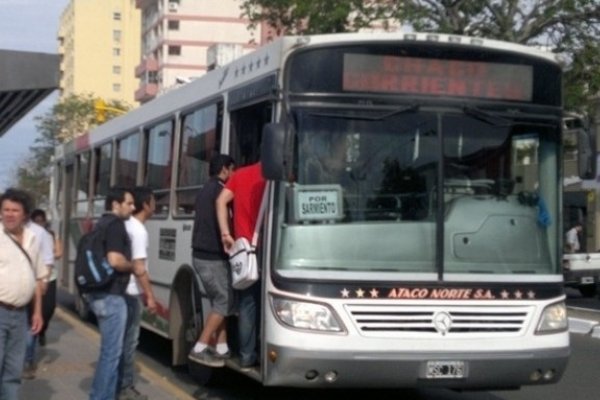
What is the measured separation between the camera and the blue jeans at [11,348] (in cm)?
864

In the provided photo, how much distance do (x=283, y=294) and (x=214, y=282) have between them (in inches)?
54.4

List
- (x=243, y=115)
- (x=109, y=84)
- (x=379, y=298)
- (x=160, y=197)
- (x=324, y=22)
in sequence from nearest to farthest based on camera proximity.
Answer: (x=379, y=298) < (x=243, y=115) < (x=160, y=197) < (x=324, y=22) < (x=109, y=84)

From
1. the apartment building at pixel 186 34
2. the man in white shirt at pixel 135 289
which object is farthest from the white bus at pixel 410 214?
the apartment building at pixel 186 34

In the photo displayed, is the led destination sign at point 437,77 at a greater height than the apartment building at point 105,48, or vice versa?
the apartment building at point 105,48

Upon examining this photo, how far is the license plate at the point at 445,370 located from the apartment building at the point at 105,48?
375 feet

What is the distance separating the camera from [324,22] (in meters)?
33.6

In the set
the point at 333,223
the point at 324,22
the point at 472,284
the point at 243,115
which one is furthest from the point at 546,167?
the point at 324,22

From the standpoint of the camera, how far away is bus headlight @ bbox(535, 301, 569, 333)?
9852mm

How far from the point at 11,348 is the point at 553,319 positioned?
4094 millimetres

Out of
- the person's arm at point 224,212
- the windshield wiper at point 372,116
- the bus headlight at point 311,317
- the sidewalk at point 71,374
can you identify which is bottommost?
the sidewalk at point 71,374

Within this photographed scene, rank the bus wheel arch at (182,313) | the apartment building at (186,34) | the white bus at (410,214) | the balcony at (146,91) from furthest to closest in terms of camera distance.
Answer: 1. the apartment building at (186,34)
2. the balcony at (146,91)
3. the bus wheel arch at (182,313)
4. the white bus at (410,214)

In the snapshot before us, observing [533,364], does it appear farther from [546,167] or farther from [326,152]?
[326,152]

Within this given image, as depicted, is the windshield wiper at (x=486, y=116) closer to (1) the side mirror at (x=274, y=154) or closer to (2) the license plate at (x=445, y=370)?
(1) the side mirror at (x=274, y=154)

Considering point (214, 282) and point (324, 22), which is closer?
point (214, 282)
